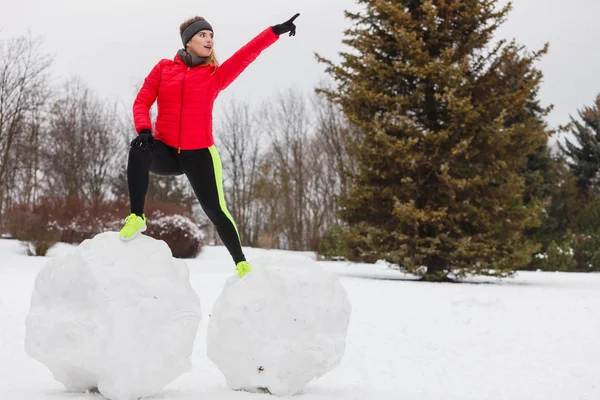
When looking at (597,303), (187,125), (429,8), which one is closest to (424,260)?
(597,303)

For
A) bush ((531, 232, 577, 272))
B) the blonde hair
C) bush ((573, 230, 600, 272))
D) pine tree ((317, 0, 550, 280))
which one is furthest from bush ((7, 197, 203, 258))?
the blonde hair

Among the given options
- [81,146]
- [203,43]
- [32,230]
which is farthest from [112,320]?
[81,146]

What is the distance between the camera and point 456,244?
12539 millimetres

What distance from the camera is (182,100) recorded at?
167 inches

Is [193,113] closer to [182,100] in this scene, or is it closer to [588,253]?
[182,100]

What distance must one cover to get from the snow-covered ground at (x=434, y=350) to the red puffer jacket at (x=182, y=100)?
186cm

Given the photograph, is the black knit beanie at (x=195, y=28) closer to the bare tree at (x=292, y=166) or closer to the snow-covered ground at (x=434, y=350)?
the snow-covered ground at (x=434, y=350)

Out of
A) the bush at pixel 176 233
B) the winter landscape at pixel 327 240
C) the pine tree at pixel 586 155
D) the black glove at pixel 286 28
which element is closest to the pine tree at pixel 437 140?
the winter landscape at pixel 327 240

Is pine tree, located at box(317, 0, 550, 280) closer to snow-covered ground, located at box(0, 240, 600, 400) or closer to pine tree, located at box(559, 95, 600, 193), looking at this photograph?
snow-covered ground, located at box(0, 240, 600, 400)

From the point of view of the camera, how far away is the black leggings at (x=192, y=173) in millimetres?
4016

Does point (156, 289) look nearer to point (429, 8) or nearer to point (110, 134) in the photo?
point (429, 8)

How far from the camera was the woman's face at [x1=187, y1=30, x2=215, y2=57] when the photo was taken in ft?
14.5

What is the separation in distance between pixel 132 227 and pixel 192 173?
24.4 inches

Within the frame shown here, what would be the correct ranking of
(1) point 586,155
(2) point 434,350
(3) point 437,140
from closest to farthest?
(2) point 434,350, (3) point 437,140, (1) point 586,155
